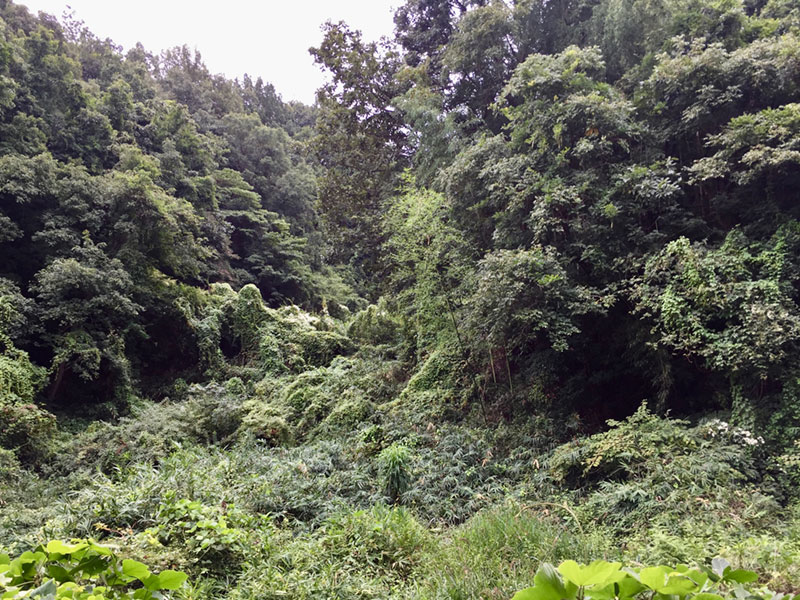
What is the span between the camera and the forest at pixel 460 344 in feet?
10.0

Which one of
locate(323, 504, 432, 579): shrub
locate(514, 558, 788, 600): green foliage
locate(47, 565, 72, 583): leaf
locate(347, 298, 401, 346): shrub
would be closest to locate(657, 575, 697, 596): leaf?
locate(514, 558, 788, 600): green foliage

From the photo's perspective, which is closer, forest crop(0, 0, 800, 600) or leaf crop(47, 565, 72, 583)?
leaf crop(47, 565, 72, 583)

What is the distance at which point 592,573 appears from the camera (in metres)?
0.70

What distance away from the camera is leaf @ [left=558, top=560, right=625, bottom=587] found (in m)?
0.68

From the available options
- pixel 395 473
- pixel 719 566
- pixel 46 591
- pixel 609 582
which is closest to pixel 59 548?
pixel 46 591

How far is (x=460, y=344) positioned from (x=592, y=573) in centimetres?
700

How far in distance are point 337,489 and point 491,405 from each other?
9.73ft

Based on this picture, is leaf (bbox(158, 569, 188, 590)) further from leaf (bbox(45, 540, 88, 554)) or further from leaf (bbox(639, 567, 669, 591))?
leaf (bbox(639, 567, 669, 591))

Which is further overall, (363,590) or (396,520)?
(396,520)

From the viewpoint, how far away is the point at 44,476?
6836 millimetres

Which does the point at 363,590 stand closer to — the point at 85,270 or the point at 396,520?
the point at 396,520

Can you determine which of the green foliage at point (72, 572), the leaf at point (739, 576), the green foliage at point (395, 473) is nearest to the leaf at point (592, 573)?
the leaf at point (739, 576)

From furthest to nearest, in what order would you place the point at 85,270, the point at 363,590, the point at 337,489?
the point at 85,270, the point at 337,489, the point at 363,590

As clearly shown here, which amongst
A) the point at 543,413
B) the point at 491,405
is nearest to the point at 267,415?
the point at 491,405
